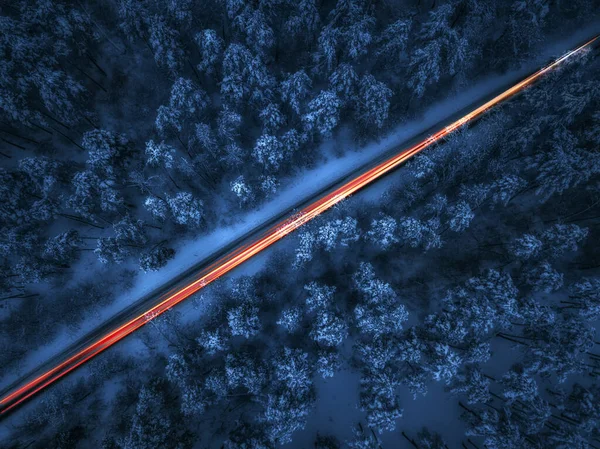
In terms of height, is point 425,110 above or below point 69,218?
below

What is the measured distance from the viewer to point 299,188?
41.4 metres

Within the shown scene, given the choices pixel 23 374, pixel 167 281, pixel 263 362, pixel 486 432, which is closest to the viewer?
pixel 486 432

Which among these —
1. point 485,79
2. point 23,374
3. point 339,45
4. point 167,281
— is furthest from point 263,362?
point 485,79

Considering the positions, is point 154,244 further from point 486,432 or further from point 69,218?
point 486,432

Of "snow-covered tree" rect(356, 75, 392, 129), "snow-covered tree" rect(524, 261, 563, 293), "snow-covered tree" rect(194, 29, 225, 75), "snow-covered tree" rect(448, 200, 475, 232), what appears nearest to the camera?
"snow-covered tree" rect(524, 261, 563, 293)

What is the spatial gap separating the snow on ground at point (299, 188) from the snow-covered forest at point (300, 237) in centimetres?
119

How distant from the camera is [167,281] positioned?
3850cm

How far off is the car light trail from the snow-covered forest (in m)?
1.73

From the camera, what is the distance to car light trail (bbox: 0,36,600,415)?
35656 millimetres

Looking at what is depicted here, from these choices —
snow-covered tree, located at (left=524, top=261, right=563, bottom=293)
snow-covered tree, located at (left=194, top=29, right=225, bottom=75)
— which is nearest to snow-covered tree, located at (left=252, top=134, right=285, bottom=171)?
snow-covered tree, located at (left=194, top=29, right=225, bottom=75)

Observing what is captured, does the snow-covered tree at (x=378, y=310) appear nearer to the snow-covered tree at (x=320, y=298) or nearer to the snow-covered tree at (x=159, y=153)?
the snow-covered tree at (x=320, y=298)

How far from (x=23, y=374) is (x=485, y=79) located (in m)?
71.1

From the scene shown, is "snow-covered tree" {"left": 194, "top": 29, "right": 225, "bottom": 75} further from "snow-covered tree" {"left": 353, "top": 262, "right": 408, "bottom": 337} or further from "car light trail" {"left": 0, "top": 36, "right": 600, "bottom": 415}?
"snow-covered tree" {"left": 353, "top": 262, "right": 408, "bottom": 337}

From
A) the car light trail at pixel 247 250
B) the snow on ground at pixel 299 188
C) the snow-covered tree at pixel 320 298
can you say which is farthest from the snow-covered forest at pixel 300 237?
the car light trail at pixel 247 250
